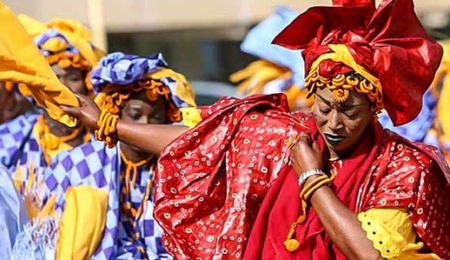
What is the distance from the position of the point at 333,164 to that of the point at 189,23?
1088cm

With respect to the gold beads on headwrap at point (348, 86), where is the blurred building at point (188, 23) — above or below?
below

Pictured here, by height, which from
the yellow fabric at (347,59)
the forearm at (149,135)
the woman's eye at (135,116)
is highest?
the yellow fabric at (347,59)

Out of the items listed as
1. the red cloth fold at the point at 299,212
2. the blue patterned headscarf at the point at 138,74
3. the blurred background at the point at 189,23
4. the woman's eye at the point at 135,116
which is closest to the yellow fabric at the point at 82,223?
the woman's eye at the point at 135,116

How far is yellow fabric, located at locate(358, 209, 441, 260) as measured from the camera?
433cm

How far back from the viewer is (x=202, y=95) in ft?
38.8

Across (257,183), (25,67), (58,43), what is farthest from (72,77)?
(257,183)

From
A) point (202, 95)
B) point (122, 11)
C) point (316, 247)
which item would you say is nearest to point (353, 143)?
point (316, 247)

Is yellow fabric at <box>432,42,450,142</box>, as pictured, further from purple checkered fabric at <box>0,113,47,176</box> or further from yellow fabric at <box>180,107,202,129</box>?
yellow fabric at <box>180,107,202,129</box>

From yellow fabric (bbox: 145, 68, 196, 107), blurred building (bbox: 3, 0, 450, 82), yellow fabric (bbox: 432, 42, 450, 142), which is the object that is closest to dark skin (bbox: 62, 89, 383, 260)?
yellow fabric (bbox: 145, 68, 196, 107)

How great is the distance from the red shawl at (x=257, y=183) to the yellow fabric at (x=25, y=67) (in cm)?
52

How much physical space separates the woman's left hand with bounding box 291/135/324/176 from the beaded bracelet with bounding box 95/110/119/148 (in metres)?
0.78

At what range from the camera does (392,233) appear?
14.3ft

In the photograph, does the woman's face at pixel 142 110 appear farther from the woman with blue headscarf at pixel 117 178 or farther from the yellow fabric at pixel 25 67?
the yellow fabric at pixel 25 67

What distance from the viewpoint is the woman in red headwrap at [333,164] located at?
4.38 meters
